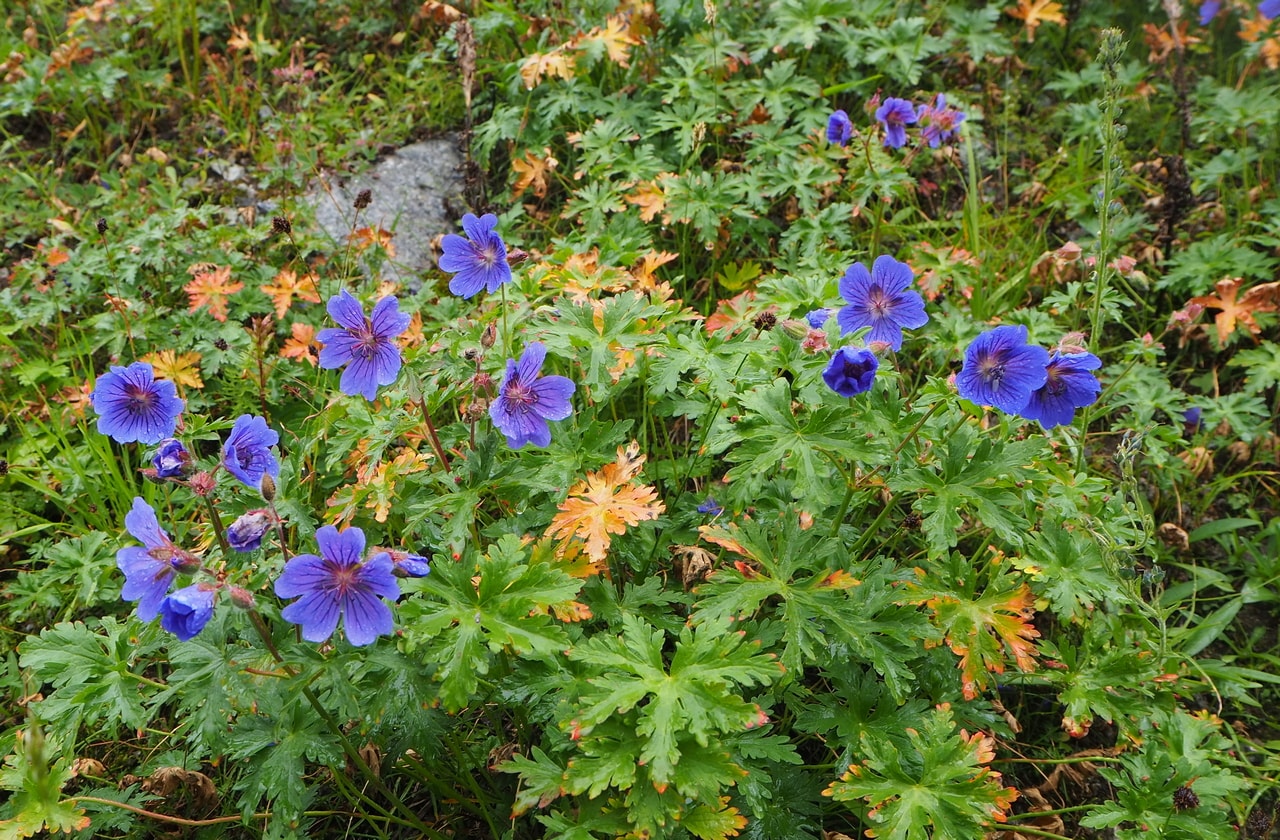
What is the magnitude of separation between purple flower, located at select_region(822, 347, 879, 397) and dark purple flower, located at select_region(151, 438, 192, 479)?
1457 mm

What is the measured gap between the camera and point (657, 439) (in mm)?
3166

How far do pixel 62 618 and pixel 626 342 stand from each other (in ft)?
6.99

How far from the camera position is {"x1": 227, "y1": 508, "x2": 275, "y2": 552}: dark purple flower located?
1791 millimetres

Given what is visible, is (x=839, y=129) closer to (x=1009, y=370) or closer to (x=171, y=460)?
(x=1009, y=370)

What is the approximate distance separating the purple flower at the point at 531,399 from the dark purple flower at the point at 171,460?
2.35ft

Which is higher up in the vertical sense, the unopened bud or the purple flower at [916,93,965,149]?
the purple flower at [916,93,965,149]

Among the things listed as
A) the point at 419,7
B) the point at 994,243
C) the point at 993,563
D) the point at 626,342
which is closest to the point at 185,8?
the point at 419,7

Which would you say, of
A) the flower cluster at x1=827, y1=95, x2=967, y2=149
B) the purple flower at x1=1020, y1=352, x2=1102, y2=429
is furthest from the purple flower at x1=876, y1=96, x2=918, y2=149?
the purple flower at x1=1020, y1=352, x2=1102, y2=429

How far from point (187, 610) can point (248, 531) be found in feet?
0.69

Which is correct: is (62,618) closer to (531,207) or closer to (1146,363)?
(531,207)

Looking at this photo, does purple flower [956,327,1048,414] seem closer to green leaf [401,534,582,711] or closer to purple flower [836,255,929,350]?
purple flower [836,255,929,350]

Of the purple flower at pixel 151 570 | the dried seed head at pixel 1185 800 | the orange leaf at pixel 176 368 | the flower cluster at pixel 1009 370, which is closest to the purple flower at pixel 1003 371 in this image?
the flower cluster at pixel 1009 370

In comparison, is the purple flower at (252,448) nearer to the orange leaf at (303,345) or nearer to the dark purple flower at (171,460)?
the dark purple flower at (171,460)

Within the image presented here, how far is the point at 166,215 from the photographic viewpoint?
3.78m
